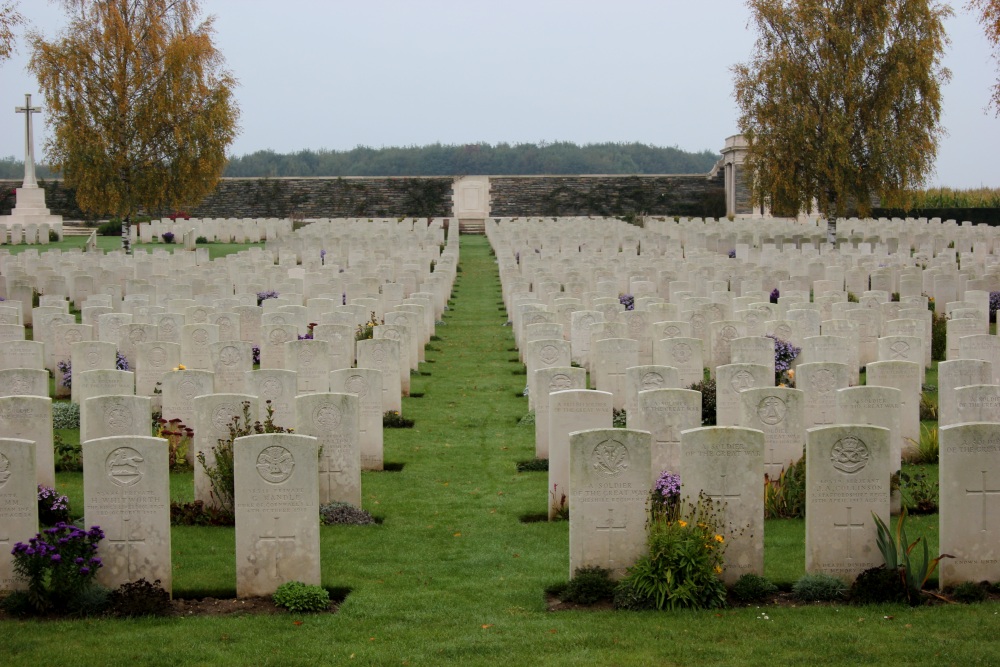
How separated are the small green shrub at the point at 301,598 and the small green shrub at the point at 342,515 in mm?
1708

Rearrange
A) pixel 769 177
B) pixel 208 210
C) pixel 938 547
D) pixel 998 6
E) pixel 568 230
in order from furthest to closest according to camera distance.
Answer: pixel 208 210 < pixel 568 230 < pixel 769 177 < pixel 998 6 < pixel 938 547

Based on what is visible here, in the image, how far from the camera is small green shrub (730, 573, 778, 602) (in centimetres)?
706

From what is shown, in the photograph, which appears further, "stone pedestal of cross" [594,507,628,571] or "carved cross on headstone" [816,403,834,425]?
"carved cross on headstone" [816,403,834,425]

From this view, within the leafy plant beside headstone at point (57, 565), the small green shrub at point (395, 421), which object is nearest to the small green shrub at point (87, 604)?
the leafy plant beside headstone at point (57, 565)

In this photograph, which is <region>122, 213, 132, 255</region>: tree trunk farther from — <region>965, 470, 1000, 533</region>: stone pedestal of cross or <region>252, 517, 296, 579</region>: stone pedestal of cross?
<region>965, 470, 1000, 533</region>: stone pedestal of cross

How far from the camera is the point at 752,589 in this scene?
7070 mm

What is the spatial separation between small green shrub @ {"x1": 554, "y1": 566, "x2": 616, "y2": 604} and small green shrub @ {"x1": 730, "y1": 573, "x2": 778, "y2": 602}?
2.51 ft

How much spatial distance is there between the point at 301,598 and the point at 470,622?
1.09 m

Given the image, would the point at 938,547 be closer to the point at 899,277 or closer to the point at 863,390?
the point at 863,390

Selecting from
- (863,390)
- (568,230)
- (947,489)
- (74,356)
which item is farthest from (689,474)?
(568,230)

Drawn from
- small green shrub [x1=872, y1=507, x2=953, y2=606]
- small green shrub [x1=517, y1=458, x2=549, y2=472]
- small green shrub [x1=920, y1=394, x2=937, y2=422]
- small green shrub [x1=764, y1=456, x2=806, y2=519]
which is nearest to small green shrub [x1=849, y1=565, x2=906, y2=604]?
small green shrub [x1=872, y1=507, x2=953, y2=606]

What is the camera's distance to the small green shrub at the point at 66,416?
471 inches

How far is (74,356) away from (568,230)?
82.0 feet

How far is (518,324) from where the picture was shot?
57.6ft
